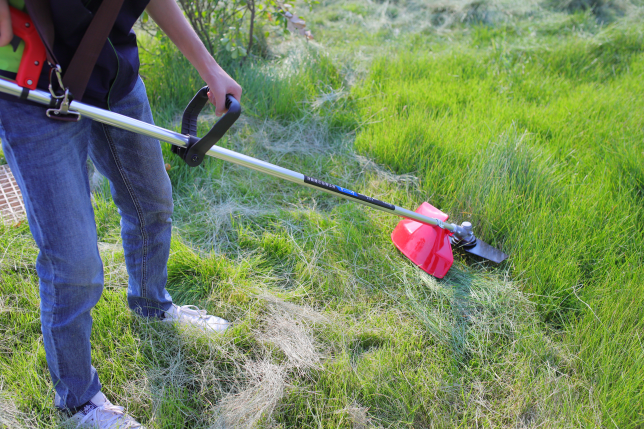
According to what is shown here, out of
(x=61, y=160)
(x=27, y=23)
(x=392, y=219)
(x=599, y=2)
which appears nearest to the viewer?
(x=27, y=23)

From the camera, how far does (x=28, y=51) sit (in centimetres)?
118

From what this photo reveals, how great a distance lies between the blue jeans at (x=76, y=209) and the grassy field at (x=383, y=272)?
1.20 ft

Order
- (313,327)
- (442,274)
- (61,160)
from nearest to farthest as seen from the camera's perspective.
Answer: (61,160), (313,327), (442,274)

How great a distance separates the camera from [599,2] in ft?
18.8

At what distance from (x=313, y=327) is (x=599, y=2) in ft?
20.7

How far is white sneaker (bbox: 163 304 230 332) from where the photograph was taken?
2066 millimetres

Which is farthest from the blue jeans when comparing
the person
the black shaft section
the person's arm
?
the black shaft section

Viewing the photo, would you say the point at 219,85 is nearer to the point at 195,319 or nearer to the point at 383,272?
the point at 195,319

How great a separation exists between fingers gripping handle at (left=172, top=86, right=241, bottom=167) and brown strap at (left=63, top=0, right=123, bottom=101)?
38cm

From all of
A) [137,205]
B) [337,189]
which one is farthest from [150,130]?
[337,189]

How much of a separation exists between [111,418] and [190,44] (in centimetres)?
149

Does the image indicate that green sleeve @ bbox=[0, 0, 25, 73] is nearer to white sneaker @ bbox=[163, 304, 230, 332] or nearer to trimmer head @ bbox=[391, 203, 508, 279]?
white sneaker @ bbox=[163, 304, 230, 332]

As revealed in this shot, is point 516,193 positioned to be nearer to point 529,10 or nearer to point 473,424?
point 473,424

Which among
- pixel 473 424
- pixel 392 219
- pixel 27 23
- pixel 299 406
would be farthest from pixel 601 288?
pixel 27 23
